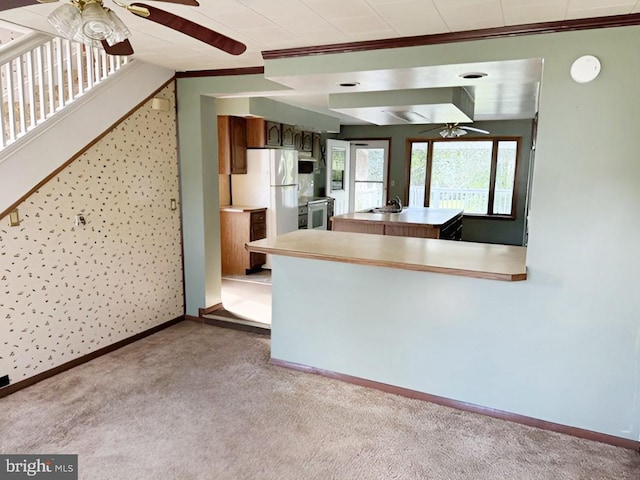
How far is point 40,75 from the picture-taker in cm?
292

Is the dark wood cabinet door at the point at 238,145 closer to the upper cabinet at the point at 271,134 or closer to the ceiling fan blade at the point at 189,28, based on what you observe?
the upper cabinet at the point at 271,134

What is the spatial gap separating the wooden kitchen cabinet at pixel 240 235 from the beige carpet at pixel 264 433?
110 inches

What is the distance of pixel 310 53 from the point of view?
3.00m

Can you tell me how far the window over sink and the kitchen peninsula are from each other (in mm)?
5030

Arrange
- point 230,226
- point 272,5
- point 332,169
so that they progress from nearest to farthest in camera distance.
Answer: point 272,5
point 230,226
point 332,169

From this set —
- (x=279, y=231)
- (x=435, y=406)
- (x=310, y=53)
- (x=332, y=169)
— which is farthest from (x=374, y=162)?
(x=435, y=406)

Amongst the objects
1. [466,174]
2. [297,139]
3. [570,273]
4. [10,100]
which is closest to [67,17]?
[10,100]

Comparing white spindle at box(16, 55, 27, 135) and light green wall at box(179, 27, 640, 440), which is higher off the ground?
white spindle at box(16, 55, 27, 135)

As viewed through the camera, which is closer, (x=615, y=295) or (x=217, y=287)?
(x=615, y=295)

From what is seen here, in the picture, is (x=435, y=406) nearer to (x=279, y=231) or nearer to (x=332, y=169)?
(x=279, y=231)

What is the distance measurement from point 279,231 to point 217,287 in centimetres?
175

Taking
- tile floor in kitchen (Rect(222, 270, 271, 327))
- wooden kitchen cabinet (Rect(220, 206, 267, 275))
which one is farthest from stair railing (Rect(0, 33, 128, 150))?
wooden kitchen cabinet (Rect(220, 206, 267, 275))

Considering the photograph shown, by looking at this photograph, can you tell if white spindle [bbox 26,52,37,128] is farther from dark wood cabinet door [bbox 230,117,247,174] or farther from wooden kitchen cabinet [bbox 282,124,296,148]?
wooden kitchen cabinet [bbox 282,124,296,148]

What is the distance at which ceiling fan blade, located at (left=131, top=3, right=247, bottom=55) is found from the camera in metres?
1.61
